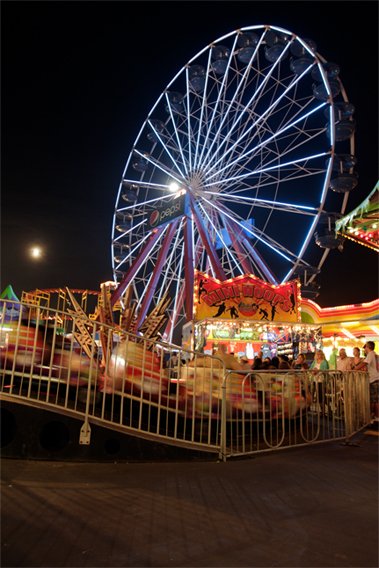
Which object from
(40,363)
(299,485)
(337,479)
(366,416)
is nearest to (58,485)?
(40,363)

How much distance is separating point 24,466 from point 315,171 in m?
11.6

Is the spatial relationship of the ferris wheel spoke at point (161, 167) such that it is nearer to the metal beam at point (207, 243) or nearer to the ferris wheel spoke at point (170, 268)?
the metal beam at point (207, 243)

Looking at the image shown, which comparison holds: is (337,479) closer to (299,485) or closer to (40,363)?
(299,485)

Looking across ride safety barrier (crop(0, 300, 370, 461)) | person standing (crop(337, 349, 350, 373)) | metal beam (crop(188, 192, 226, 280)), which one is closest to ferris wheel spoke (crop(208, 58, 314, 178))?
metal beam (crop(188, 192, 226, 280))

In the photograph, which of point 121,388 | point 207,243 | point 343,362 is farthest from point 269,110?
point 121,388

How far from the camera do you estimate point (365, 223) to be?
6.57 meters

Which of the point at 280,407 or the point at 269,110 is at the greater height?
the point at 269,110

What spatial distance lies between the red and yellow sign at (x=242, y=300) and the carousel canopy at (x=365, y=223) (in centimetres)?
423

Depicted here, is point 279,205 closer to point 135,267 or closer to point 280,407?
point 135,267

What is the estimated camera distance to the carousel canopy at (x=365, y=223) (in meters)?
5.83

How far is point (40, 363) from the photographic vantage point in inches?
160

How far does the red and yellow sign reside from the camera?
11422 millimetres

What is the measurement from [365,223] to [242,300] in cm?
538

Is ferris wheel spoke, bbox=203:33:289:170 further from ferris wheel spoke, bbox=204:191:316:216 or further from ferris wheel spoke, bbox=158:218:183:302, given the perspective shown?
ferris wheel spoke, bbox=158:218:183:302
